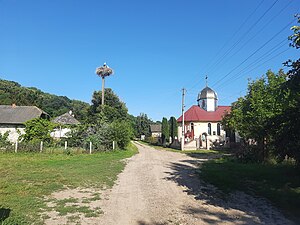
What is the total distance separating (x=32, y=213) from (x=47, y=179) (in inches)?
196

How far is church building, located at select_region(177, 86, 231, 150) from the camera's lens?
4178 cm

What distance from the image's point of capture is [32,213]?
6.75 meters

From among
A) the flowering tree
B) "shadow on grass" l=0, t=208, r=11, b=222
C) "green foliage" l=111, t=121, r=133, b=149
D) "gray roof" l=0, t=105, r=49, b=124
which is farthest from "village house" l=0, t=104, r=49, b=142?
"shadow on grass" l=0, t=208, r=11, b=222

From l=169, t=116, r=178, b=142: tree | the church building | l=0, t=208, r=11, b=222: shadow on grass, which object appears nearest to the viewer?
l=0, t=208, r=11, b=222: shadow on grass

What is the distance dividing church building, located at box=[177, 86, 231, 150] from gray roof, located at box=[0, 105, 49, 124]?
21.5 meters

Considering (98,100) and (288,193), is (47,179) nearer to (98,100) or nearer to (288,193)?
(288,193)

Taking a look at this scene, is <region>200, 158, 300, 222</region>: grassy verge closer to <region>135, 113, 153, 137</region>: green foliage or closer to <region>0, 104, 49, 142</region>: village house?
<region>0, 104, 49, 142</region>: village house

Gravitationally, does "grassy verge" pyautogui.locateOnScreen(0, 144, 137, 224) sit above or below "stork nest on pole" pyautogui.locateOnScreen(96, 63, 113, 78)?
below

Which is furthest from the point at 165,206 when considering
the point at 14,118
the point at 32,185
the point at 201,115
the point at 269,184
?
the point at 201,115

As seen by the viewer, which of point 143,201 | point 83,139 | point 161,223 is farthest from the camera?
point 83,139

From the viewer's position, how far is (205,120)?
42562 mm

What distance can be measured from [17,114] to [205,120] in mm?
27585

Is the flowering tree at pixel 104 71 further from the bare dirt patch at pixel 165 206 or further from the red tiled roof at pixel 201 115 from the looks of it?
the bare dirt patch at pixel 165 206

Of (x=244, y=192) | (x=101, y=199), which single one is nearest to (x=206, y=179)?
(x=244, y=192)
